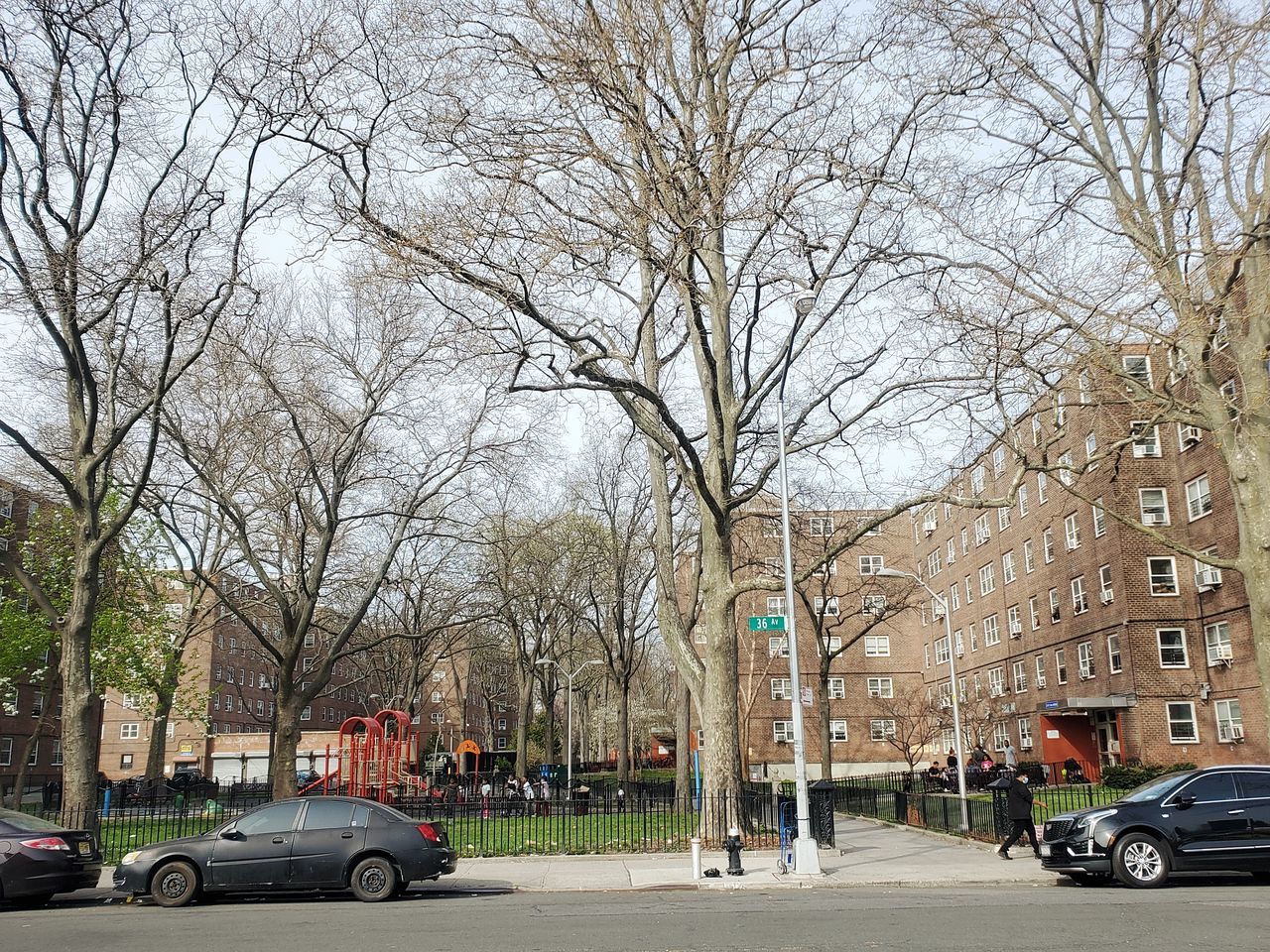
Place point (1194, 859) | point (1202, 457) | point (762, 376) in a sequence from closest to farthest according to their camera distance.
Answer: point (1194, 859)
point (762, 376)
point (1202, 457)

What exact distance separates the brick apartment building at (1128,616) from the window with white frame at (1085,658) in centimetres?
10

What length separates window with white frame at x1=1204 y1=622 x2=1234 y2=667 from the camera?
115 feet

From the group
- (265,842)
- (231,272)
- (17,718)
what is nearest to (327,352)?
(231,272)

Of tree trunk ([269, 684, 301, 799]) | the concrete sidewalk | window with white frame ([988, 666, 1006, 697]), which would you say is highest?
window with white frame ([988, 666, 1006, 697])

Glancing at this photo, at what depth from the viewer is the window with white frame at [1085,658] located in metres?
41.2

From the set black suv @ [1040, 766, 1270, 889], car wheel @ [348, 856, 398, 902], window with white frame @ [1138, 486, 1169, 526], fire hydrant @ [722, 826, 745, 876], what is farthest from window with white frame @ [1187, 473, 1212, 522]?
car wheel @ [348, 856, 398, 902]

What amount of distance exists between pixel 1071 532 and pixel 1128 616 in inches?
238

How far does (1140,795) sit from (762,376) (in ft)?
34.7

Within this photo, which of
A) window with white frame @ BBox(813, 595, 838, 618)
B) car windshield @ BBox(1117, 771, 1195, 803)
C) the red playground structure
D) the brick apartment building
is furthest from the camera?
window with white frame @ BBox(813, 595, 838, 618)

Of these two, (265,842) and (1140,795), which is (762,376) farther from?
(265,842)

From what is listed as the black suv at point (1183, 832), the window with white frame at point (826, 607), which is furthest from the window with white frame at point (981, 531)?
the black suv at point (1183, 832)

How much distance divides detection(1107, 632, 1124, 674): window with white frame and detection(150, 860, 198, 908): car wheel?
34.5 metres

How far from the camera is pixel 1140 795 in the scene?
1498cm

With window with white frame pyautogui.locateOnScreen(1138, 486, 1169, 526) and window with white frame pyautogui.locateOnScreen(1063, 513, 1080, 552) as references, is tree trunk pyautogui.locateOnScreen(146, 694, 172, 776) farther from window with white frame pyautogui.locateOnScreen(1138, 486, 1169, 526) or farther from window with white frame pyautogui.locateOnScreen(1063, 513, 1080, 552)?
window with white frame pyautogui.locateOnScreen(1138, 486, 1169, 526)
